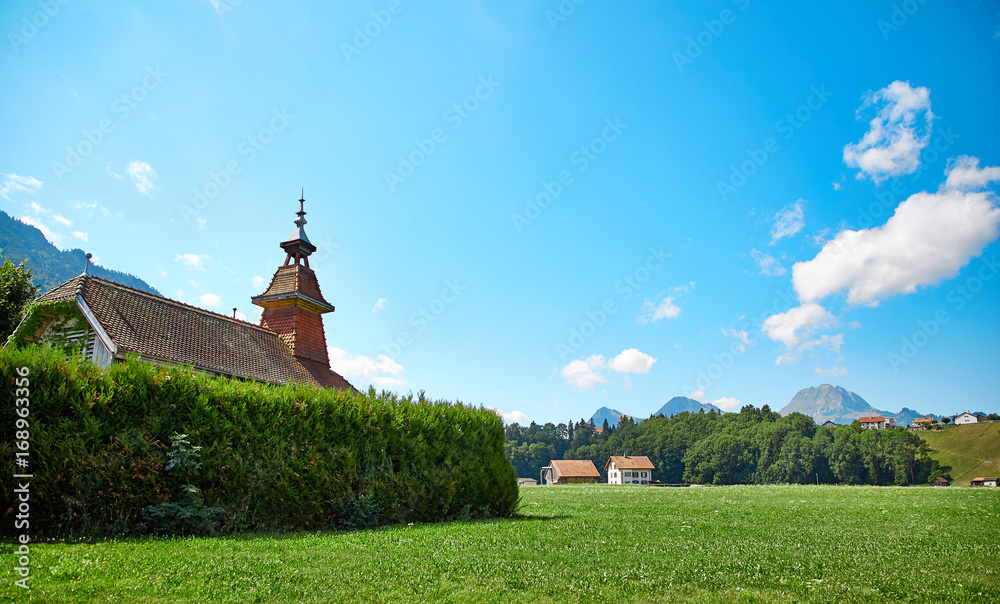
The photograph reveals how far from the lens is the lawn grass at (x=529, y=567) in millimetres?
5793

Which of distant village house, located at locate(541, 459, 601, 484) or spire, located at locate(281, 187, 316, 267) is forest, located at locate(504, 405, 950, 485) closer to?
distant village house, located at locate(541, 459, 601, 484)

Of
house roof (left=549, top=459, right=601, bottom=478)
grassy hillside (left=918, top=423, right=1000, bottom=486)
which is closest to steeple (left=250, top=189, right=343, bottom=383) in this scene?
house roof (left=549, top=459, right=601, bottom=478)

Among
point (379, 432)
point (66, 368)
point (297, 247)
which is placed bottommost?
point (379, 432)

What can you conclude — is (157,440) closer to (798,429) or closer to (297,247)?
(297,247)

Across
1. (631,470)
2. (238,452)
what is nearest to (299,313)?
(238,452)

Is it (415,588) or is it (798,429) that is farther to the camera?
(798,429)

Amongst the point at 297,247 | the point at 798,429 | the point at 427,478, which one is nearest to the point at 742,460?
the point at 798,429

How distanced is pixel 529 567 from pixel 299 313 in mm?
25823

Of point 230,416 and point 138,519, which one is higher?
point 230,416

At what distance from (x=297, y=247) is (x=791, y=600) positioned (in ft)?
108

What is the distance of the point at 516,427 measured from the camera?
17525 cm

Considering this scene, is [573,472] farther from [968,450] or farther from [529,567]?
[529,567]

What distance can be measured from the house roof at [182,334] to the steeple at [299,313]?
1.08m

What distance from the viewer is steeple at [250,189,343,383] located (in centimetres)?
2922
